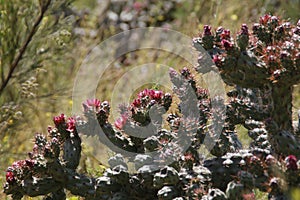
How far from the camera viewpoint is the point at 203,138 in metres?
2.77

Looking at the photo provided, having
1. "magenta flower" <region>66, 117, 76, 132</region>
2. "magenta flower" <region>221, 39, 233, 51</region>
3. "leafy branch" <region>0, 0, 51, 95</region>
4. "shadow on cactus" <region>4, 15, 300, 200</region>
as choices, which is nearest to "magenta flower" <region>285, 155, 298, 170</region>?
"shadow on cactus" <region>4, 15, 300, 200</region>

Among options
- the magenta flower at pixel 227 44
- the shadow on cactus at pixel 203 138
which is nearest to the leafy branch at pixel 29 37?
the shadow on cactus at pixel 203 138

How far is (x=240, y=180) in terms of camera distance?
233cm

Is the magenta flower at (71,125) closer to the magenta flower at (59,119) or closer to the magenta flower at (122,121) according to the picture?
the magenta flower at (59,119)

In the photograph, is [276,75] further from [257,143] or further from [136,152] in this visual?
[136,152]

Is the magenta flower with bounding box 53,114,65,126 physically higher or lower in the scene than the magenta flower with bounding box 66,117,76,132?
higher

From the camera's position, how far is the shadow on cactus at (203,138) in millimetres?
2395

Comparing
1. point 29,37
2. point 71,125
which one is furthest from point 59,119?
point 29,37

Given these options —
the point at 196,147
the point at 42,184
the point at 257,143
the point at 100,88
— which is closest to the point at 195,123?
the point at 196,147

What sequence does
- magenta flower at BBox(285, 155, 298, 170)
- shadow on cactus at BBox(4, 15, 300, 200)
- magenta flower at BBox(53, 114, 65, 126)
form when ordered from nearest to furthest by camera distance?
magenta flower at BBox(285, 155, 298, 170) < shadow on cactus at BBox(4, 15, 300, 200) < magenta flower at BBox(53, 114, 65, 126)

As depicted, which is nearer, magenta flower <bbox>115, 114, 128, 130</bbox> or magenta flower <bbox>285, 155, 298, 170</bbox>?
magenta flower <bbox>285, 155, 298, 170</bbox>

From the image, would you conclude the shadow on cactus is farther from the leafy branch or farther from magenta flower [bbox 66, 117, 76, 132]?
the leafy branch

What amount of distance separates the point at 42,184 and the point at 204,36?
99 cm

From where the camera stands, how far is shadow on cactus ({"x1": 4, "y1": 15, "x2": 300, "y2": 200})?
7.86ft
